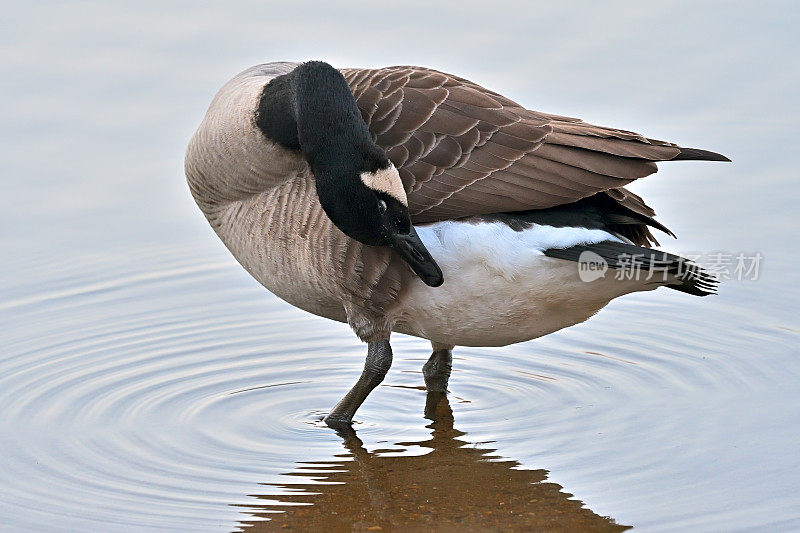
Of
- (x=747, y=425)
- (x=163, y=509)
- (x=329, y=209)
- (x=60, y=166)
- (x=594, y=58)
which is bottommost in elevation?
(x=163, y=509)

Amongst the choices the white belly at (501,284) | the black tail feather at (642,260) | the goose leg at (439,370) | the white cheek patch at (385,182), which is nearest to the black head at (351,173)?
the white cheek patch at (385,182)

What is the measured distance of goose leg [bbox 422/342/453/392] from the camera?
667cm

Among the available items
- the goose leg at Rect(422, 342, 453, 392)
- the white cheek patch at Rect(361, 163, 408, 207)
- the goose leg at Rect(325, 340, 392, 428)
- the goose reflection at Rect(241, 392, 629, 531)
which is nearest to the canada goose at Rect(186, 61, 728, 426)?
the white cheek patch at Rect(361, 163, 408, 207)

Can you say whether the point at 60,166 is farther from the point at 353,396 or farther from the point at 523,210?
the point at 523,210

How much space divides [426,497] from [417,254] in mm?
1024

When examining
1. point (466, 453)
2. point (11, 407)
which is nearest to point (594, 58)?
point (466, 453)

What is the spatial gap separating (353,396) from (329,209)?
3.71 feet

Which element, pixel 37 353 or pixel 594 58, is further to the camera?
pixel 594 58

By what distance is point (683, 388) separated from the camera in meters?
6.48

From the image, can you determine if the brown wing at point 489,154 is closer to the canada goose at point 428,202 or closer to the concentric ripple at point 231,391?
the canada goose at point 428,202

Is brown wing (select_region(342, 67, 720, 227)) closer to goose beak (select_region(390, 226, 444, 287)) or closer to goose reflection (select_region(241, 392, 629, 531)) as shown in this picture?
goose beak (select_region(390, 226, 444, 287))

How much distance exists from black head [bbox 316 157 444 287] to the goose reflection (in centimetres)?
87

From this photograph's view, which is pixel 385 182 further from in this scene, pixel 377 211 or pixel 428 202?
pixel 428 202

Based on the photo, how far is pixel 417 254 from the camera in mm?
5469
